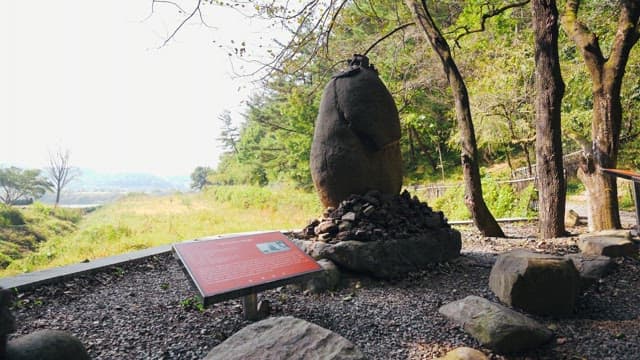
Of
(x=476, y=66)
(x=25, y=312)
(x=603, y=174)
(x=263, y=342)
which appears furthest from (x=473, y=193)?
(x=476, y=66)

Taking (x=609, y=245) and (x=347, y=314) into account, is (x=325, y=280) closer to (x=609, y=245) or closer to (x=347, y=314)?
(x=347, y=314)

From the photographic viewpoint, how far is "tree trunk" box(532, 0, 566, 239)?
516 centimetres

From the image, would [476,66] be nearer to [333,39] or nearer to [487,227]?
[333,39]

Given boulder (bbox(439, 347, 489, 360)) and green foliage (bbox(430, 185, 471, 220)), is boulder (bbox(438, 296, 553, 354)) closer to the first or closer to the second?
boulder (bbox(439, 347, 489, 360))

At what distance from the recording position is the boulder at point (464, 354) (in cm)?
212

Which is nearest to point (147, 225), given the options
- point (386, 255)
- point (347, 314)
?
point (386, 255)

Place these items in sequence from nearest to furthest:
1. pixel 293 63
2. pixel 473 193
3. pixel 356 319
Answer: pixel 356 319 < pixel 473 193 < pixel 293 63

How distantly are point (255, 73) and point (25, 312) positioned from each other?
4.52 meters

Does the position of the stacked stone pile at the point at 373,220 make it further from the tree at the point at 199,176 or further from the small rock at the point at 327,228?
the tree at the point at 199,176

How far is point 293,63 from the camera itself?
663 cm

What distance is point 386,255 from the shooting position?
3760mm

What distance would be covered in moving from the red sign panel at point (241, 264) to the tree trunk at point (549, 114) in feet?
13.8

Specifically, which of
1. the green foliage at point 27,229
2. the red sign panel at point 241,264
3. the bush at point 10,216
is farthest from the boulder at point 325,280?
the bush at point 10,216

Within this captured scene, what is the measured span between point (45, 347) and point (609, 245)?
5306 mm
